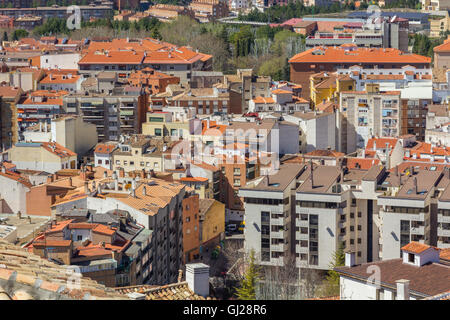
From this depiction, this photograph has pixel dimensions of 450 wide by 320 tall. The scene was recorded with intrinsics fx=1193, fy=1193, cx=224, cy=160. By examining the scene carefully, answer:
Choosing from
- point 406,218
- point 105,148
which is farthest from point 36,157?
point 406,218

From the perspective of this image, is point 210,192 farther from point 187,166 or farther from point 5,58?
point 5,58

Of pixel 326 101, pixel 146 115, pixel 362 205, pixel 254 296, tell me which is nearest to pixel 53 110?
pixel 146 115

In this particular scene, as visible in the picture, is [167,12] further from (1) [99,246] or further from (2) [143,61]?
(1) [99,246]

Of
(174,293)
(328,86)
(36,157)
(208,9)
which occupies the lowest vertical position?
(36,157)

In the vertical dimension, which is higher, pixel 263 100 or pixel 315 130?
pixel 263 100

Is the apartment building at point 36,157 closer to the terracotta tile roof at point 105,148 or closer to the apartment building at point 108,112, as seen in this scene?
the terracotta tile roof at point 105,148
